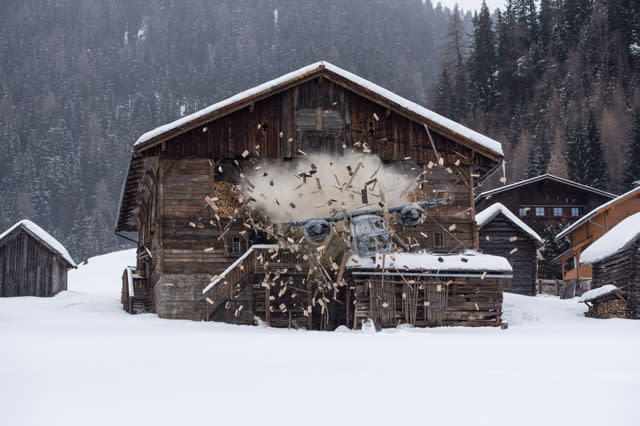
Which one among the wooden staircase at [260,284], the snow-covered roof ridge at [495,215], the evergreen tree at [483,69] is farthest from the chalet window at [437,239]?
the evergreen tree at [483,69]

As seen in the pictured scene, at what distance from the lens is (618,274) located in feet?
87.8

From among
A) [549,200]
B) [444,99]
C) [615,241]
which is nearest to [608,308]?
[615,241]

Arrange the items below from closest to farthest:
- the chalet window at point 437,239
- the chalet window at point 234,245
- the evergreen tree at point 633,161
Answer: the chalet window at point 234,245 < the chalet window at point 437,239 < the evergreen tree at point 633,161

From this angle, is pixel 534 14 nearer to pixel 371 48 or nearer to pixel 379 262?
pixel 371 48

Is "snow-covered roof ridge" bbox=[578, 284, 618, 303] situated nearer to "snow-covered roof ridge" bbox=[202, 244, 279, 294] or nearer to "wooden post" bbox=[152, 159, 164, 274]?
"snow-covered roof ridge" bbox=[202, 244, 279, 294]

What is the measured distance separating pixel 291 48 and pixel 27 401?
18956cm

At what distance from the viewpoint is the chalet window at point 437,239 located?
2511 centimetres

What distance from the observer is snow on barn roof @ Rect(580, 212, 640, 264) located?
25906 mm

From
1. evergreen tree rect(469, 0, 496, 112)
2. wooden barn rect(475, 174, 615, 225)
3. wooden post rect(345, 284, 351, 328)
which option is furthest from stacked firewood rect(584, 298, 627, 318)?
evergreen tree rect(469, 0, 496, 112)

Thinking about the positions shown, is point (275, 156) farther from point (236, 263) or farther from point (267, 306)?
point (267, 306)

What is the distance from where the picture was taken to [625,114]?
8875cm

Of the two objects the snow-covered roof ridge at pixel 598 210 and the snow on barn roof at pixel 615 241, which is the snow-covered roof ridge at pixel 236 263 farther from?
the snow-covered roof ridge at pixel 598 210

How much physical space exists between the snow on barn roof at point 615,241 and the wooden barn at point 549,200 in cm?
2968

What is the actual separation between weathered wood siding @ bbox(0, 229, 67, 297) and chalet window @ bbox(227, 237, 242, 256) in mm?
16406
